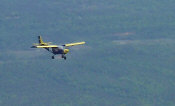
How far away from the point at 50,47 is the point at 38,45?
A: 3.23 meters

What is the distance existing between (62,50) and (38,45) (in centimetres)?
672

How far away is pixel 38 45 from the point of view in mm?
184625

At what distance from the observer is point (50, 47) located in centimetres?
18300

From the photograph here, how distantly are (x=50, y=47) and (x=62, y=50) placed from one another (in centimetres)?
351

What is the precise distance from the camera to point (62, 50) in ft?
593
